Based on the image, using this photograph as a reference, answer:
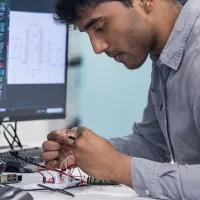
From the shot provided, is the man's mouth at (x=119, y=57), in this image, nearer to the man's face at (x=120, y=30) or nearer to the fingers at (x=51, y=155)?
the man's face at (x=120, y=30)

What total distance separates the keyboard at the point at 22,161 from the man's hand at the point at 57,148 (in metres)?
0.06

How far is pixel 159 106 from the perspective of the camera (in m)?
1.55

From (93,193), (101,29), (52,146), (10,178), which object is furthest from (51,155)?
(101,29)

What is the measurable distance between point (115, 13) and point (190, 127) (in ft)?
1.13

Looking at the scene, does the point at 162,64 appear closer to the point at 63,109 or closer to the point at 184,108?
the point at 184,108

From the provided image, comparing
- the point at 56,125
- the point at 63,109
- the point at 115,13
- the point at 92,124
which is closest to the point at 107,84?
the point at 92,124

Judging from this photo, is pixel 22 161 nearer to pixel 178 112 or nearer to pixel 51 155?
pixel 51 155

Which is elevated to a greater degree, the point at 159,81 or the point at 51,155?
the point at 159,81

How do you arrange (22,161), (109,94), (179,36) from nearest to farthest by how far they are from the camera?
(179,36) < (22,161) < (109,94)

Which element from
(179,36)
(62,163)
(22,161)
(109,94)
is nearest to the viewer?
(179,36)

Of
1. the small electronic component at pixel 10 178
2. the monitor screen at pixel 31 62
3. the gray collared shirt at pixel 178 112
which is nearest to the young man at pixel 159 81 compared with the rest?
the gray collared shirt at pixel 178 112

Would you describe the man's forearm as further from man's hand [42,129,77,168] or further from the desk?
man's hand [42,129,77,168]

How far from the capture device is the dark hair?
1.38 m

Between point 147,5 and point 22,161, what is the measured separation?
59cm
